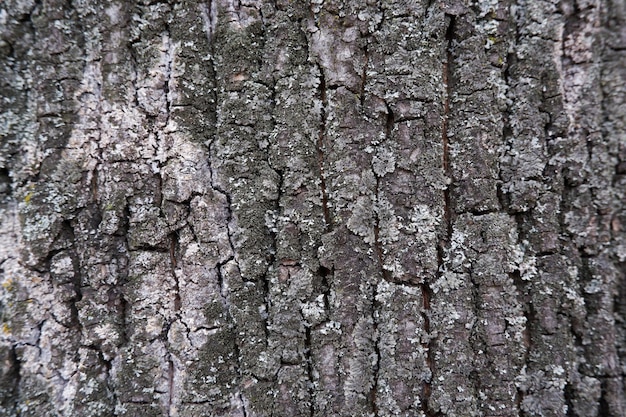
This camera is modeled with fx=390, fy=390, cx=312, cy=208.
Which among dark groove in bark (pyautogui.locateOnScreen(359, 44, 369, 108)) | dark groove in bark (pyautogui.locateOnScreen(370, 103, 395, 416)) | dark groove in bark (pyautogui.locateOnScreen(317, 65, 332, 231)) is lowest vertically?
dark groove in bark (pyautogui.locateOnScreen(370, 103, 395, 416))

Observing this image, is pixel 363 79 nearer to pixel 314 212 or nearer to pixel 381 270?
pixel 314 212

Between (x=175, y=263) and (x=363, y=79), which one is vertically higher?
(x=363, y=79)

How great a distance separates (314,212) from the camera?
3.62ft

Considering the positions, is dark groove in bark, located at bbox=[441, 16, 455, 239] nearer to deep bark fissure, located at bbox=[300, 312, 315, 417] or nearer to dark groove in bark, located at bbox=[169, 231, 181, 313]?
deep bark fissure, located at bbox=[300, 312, 315, 417]

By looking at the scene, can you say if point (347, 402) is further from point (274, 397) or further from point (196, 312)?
point (196, 312)

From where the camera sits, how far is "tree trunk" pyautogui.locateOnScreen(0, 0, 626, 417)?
3.58 feet

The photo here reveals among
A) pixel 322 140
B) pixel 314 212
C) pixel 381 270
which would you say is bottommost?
pixel 381 270

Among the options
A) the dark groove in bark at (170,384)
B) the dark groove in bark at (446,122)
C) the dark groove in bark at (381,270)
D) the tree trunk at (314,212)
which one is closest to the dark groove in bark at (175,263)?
the tree trunk at (314,212)

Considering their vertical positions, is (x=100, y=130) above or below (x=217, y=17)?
below

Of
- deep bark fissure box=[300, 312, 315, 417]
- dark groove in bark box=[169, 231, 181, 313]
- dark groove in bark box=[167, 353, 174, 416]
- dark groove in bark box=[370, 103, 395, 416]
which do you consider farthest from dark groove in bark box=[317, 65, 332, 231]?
dark groove in bark box=[167, 353, 174, 416]

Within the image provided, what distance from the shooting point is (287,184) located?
111 cm

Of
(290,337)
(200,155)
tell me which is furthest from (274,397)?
(200,155)

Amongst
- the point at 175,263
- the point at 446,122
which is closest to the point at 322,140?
the point at 446,122

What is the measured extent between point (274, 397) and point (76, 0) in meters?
1.29
